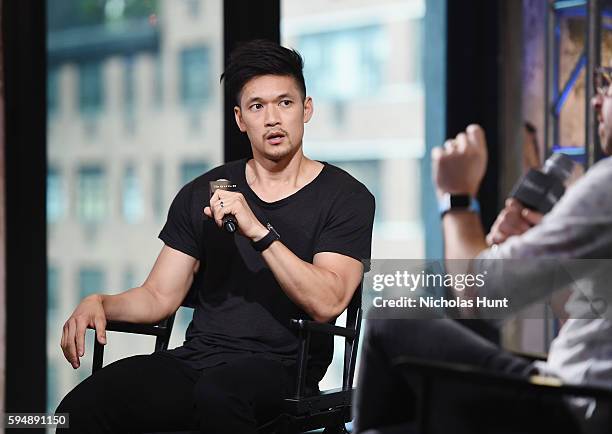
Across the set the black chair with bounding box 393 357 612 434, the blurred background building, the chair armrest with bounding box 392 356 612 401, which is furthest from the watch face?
the chair armrest with bounding box 392 356 612 401

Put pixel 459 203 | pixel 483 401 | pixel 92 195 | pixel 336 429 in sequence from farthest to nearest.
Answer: pixel 92 195
pixel 459 203
pixel 336 429
pixel 483 401

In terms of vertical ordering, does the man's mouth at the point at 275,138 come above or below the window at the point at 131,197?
above

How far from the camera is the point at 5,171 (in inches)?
131

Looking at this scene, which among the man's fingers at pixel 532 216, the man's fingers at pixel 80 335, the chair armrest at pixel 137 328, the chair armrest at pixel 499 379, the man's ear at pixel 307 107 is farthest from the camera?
the man's fingers at pixel 532 216

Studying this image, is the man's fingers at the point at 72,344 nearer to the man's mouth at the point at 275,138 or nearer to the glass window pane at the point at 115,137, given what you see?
the man's mouth at the point at 275,138

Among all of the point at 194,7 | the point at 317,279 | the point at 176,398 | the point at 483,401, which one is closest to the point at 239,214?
the point at 317,279

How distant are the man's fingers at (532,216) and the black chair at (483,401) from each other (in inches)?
61.5

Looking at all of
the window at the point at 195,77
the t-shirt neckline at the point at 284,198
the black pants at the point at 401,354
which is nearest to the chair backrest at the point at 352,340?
the t-shirt neckline at the point at 284,198

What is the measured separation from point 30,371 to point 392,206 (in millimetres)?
1726

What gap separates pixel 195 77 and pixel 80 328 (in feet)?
5.45

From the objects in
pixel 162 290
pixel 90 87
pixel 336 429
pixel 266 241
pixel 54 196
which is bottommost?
pixel 336 429

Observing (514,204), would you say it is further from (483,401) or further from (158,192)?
(483,401)

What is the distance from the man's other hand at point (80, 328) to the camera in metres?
2.15

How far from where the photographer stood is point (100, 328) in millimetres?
2166
